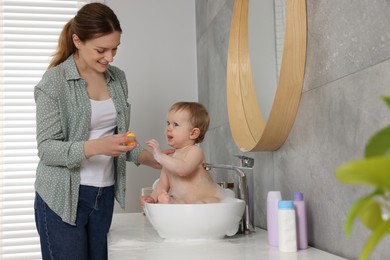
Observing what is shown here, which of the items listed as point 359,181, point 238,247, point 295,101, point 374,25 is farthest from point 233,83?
point 359,181

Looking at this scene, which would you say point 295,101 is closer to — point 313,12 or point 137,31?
point 313,12

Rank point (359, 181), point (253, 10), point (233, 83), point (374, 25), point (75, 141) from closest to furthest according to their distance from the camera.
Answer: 1. point (359, 181)
2. point (374, 25)
3. point (75, 141)
4. point (253, 10)
5. point (233, 83)

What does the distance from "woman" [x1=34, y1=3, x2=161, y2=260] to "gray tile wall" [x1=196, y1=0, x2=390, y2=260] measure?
19.8 inches

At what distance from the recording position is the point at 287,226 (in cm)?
115

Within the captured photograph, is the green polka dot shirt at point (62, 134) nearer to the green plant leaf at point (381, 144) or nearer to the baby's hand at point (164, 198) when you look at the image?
the baby's hand at point (164, 198)

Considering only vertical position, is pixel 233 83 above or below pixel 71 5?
below

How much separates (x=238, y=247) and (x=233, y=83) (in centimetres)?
76

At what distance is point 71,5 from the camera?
2.67 m

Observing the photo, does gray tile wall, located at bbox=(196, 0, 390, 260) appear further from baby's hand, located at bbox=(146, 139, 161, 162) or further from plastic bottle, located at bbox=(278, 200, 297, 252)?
baby's hand, located at bbox=(146, 139, 161, 162)

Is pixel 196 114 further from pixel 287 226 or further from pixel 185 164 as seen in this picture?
pixel 287 226

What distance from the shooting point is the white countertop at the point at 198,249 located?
111cm

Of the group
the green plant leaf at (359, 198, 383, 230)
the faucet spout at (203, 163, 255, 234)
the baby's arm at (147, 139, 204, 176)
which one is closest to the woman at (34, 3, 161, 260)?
the baby's arm at (147, 139, 204, 176)

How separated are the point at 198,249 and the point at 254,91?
64 cm

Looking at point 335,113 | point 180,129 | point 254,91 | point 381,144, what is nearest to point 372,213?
point 381,144
